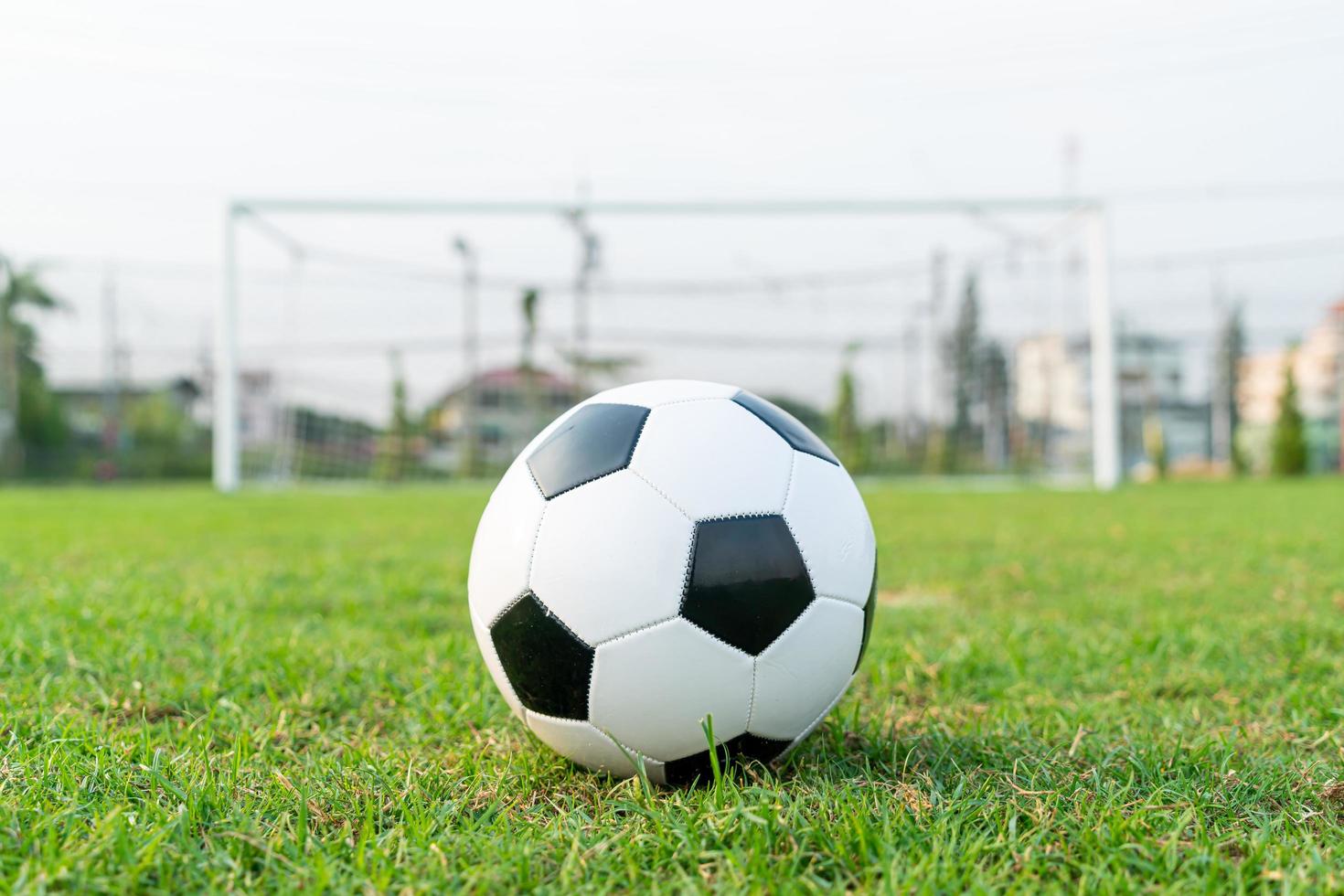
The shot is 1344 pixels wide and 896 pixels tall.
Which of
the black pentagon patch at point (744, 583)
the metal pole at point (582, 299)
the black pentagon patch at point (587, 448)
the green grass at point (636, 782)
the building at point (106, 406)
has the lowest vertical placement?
the green grass at point (636, 782)

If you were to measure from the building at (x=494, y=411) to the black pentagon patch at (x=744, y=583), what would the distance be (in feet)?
58.9

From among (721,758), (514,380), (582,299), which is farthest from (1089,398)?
(721,758)

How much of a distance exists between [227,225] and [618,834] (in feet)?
51.9

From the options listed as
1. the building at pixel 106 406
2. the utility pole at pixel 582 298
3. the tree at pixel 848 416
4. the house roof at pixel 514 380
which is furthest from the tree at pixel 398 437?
the building at pixel 106 406

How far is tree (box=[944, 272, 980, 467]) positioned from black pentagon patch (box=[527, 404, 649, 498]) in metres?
19.4

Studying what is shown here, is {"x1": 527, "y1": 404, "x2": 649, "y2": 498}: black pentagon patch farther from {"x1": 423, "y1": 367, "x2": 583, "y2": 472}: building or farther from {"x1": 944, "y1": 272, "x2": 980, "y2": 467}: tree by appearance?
{"x1": 944, "y1": 272, "x2": 980, "y2": 467}: tree

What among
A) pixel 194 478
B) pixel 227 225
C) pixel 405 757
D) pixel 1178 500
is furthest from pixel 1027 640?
pixel 194 478

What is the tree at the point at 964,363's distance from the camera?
20.8 m

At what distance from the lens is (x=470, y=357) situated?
20.2 meters

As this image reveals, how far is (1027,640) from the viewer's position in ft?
10.5

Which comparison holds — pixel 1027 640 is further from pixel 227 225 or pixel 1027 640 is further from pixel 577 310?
pixel 577 310

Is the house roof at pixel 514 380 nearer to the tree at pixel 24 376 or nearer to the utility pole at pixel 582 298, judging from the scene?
the utility pole at pixel 582 298

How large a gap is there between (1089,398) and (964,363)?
6.42m

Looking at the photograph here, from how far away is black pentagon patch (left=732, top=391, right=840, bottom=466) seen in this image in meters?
1.92
